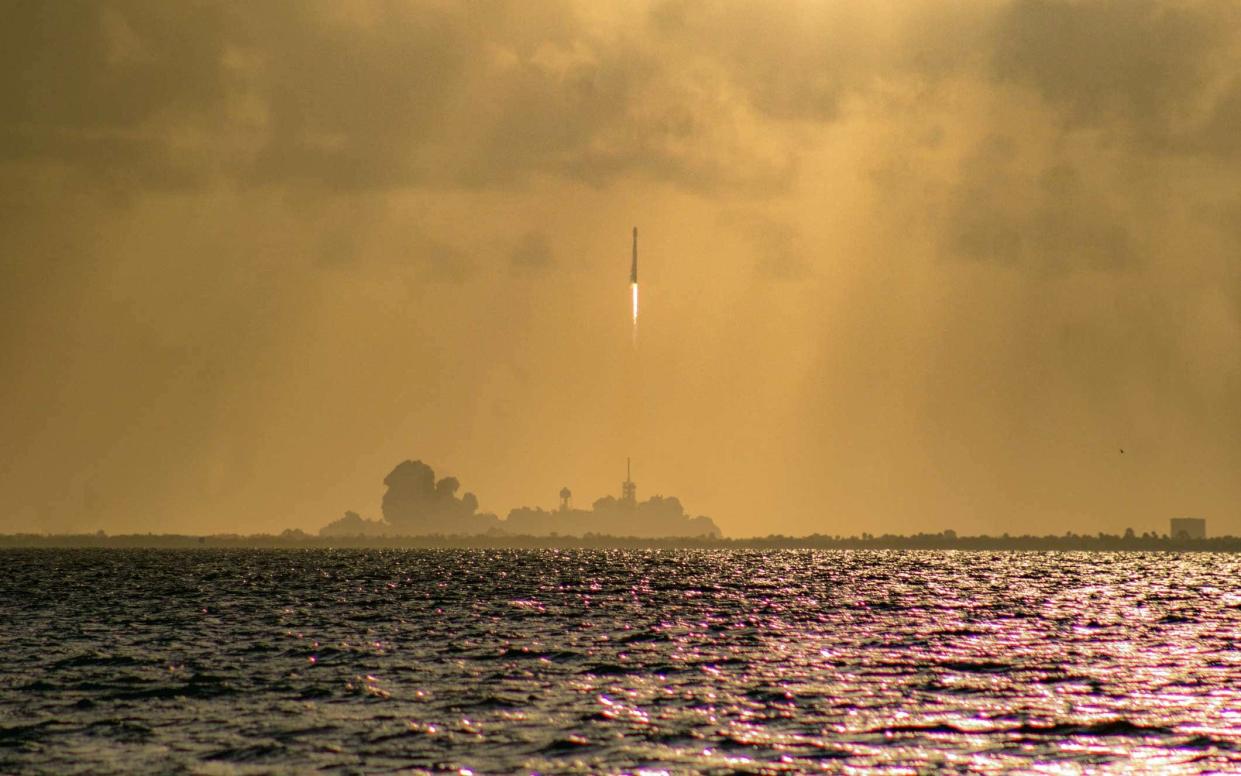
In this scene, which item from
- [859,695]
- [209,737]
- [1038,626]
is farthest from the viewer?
[1038,626]

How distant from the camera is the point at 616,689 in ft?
155

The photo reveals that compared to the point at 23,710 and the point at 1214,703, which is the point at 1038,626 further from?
the point at 23,710

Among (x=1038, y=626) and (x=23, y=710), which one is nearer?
(x=23, y=710)

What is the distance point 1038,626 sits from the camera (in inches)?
3091

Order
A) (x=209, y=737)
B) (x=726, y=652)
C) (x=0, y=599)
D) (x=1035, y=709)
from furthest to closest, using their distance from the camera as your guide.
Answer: (x=0, y=599) < (x=726, y=652) < (x=1035, y=709) < (x=209, y=737)

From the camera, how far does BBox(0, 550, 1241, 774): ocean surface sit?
113ft

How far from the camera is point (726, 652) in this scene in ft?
202

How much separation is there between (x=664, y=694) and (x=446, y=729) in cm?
983

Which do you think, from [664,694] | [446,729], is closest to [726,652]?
[664,694]

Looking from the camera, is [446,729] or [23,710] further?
[23,710]

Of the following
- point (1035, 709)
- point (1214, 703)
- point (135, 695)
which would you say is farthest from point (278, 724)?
point (1214, 703)

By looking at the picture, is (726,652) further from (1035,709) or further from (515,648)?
(1035,709)

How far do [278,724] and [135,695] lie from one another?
8864 millimetres

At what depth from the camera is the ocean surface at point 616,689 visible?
34469 mm
